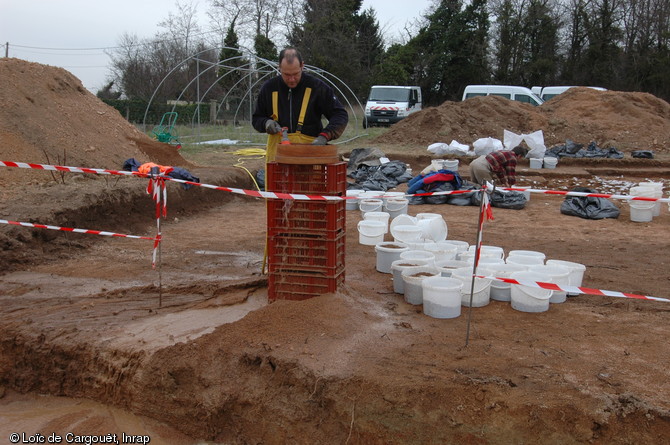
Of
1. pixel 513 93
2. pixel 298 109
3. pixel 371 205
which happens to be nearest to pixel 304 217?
pixel 298 109

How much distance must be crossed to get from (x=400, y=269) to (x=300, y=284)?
1065mm

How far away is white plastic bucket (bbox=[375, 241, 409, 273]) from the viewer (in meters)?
6.07

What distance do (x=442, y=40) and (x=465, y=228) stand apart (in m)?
32.3

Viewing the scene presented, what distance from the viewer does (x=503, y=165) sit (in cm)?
1210

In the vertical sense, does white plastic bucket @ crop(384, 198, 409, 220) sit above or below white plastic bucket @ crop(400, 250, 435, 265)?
above

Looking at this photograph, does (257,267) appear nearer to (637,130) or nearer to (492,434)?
(492,434)

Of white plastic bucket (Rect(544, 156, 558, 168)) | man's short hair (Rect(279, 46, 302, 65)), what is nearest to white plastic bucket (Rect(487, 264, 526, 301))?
man's short hair (Rect(279, 46, 302, 65))

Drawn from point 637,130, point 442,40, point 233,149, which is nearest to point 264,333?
point 233,149

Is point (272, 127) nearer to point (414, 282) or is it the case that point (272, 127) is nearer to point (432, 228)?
point (414, 282)

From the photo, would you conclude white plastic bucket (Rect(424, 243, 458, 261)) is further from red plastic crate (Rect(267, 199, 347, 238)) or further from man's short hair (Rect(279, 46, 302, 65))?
man's short hair (Rect(279, 46, 302, 65))

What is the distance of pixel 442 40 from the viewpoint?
38.8m

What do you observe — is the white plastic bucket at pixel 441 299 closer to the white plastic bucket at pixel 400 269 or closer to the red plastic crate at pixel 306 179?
the white plastic bucket at pixel 400 269

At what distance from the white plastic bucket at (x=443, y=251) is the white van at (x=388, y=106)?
851 inches

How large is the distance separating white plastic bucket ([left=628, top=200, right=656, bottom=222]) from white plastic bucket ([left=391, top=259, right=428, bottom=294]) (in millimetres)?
6317
